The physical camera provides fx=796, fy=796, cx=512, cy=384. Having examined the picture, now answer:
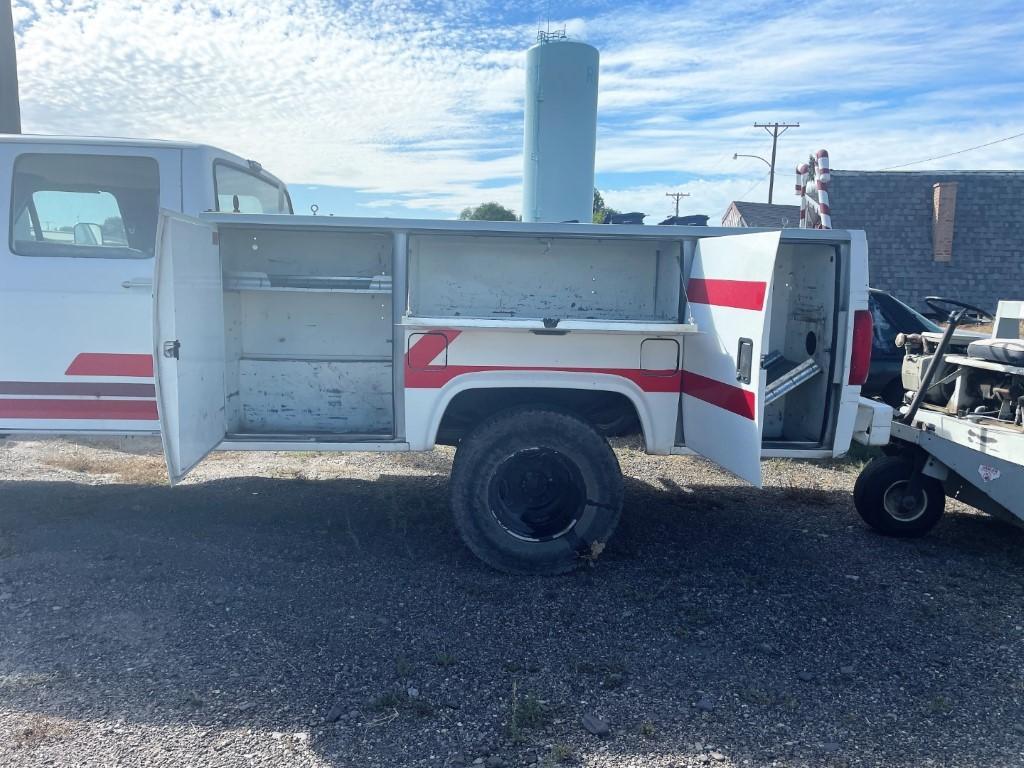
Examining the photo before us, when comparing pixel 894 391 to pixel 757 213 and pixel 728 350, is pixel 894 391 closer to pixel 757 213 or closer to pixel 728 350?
pixel 728 350

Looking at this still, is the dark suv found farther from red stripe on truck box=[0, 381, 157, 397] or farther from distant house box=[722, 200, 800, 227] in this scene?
distant house box=[722, 200, 800, 227]

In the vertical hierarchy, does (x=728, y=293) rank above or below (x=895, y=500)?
above

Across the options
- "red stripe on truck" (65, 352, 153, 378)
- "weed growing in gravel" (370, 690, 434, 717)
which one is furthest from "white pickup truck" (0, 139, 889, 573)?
"weed growing in gravel" (370, 690, 434, 717)

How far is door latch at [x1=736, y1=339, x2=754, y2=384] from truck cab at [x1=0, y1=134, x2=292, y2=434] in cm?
319

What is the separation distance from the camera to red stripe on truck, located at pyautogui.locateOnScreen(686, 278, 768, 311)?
12.3 feet

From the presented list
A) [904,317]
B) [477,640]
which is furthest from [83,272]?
[904,317]

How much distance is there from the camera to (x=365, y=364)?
4.95 meters

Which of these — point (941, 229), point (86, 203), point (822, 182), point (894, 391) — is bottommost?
point (894, 391)

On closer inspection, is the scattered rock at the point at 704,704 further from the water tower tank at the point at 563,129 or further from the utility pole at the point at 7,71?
the utility pole at the point at 7,71

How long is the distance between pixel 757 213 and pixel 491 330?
89.9ft

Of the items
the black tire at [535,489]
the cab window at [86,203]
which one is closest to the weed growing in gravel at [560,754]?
the black tire at [535,489]

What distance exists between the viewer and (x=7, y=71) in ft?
23.9

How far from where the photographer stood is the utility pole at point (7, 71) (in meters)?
7.26

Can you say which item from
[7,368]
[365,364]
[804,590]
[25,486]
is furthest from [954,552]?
[25,486]
